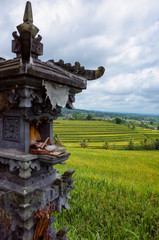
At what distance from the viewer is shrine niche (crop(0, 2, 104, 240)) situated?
280 cm

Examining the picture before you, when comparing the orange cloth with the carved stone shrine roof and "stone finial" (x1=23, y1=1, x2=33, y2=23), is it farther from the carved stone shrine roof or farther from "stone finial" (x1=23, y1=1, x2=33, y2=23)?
"stone finial" (x1=23, y1=1, x2=33, y2=23)

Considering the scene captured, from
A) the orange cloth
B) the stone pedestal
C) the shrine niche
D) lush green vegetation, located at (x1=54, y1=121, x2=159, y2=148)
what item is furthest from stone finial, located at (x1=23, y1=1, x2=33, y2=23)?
lush green vegetation, located at (x1=54, y1=121, x2=159, y2=148)

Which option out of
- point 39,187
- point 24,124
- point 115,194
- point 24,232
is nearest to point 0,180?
point 39,187

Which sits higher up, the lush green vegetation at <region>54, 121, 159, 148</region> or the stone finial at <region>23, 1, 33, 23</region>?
the stone finial at <region>23, 1, 33, 23</region>

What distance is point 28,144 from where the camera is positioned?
3.11m

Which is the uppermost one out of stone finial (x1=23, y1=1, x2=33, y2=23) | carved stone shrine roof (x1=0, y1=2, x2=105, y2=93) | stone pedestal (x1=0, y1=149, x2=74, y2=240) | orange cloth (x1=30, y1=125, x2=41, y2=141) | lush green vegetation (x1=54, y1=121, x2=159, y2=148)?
stone finial (x1=23, y1=1, x2=33, y2=23)


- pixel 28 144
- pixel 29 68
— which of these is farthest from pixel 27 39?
pixel 28 144

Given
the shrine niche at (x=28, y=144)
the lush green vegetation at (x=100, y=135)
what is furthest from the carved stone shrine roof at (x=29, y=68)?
the lush green vegetation at (x=100, y=135)

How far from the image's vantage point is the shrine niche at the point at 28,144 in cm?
280

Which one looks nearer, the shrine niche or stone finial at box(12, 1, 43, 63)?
stone finial at box(12, 1, 43, 63)

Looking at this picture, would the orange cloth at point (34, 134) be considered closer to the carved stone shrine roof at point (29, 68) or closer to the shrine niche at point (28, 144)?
the shrine niche at point (28, 144)

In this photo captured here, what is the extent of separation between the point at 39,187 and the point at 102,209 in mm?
2914

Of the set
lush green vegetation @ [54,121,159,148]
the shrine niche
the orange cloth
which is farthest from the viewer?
lush green vegetation @ [54,121,159,148]

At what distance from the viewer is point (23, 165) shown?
114 inches
